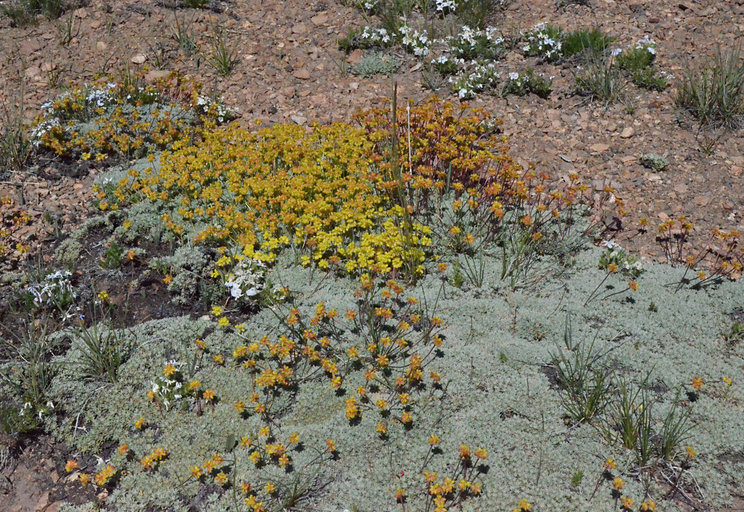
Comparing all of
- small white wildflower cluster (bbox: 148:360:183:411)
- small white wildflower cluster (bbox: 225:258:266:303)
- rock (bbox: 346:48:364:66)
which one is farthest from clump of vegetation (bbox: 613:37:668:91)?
small white wildflower cluster (bbox: 148:360:183:411)

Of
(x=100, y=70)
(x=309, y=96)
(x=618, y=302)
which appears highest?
(x=100, y=70)

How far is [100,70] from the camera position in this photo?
24.7 ft

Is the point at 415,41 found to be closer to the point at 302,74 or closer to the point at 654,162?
the point at 302,74

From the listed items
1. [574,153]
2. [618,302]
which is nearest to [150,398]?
[618,302]

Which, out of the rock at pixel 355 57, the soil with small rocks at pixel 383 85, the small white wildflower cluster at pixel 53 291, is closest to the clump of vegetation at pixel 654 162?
the soil with small rocks at pixel 383 85

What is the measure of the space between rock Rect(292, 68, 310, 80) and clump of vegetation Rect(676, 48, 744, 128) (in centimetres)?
412

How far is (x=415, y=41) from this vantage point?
24.3 feet

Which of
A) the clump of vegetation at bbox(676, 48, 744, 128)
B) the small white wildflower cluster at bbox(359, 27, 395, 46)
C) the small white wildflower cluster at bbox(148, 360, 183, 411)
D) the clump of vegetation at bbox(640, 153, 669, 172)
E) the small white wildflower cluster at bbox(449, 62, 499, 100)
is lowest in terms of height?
the small white wildflower cluster at bbox(148, 360, 183, 411)

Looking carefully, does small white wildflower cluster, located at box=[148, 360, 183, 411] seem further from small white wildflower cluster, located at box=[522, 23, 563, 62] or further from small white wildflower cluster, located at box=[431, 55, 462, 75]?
small white wildflower cluster, located at box=[522, 23, 563, 62]

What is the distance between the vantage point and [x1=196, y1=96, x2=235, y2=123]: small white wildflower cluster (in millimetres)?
6840

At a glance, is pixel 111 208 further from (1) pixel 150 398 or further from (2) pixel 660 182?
(2) pixel 660 182

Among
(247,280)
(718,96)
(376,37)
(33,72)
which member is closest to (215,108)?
(376,37)

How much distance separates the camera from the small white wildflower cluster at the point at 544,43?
23.3 feet

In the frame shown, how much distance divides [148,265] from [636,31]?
6054 mm
